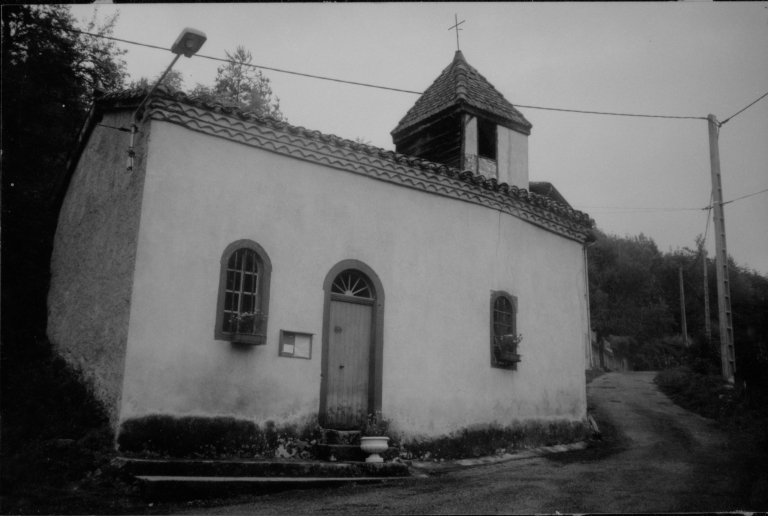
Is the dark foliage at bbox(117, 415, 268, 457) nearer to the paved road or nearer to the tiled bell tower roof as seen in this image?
the paved road

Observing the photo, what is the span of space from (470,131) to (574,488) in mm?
8714

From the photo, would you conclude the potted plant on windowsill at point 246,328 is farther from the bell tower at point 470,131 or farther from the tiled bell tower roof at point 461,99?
the tiled bell tower roof at point 461,99

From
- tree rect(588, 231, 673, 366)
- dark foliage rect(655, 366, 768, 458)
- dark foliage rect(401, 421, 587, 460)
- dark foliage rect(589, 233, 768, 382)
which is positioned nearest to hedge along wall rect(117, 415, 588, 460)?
dark foliage rect(401, 421, 587, 460)

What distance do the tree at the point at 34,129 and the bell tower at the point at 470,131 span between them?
24.8ft

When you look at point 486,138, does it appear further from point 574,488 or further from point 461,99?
point 574,488

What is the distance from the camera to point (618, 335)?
128 ft

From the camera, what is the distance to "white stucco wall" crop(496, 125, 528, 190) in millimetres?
14984

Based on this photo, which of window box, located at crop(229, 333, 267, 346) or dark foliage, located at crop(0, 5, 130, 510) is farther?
window box, located at crop(229, 333, 267, 346)

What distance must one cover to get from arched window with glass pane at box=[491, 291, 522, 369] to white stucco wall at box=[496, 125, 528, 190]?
3.20 meters

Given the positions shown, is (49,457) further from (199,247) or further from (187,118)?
(187,118)

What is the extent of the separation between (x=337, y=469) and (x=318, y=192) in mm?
A: 4284

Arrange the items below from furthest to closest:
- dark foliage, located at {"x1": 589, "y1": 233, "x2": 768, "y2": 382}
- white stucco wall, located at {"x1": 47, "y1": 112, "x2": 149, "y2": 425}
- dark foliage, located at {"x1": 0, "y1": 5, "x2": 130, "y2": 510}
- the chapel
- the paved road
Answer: dark foliage, located at {"x1": 589, "y1": 233, "x2": 768, "y2": 382} < the chapel < white stucco wall, located at {"x1": 47, "y1": 112, "x2": 149, "y2": 425} < dark foliage, located at {"x1": 0, "y1": 5, "x2": 130, "y2": 510} < the paved road

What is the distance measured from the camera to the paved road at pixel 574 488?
6941mm

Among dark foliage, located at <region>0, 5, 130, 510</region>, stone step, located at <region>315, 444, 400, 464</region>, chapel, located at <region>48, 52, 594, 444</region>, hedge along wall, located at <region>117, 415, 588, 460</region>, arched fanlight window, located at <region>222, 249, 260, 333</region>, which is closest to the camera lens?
dark foliage, located at <region>0, 5, 130, 510</region>
